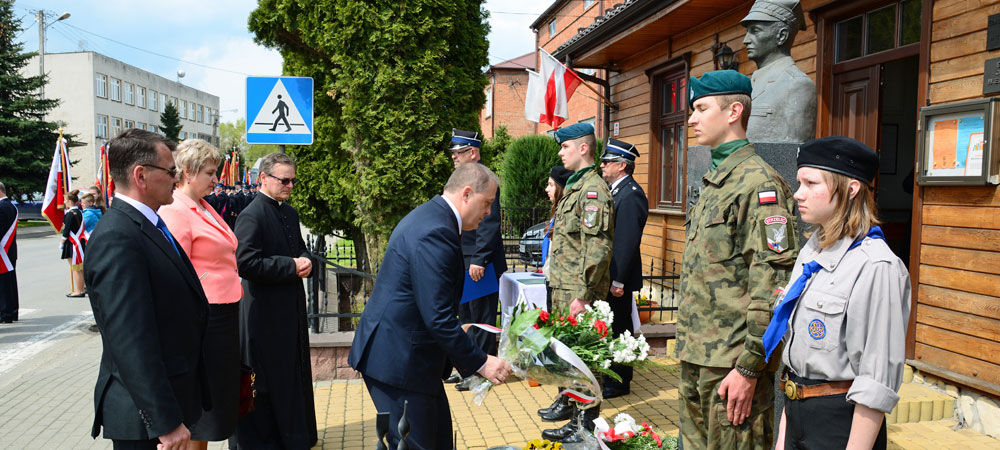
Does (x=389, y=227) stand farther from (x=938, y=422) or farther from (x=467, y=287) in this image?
(x=938, y=422)

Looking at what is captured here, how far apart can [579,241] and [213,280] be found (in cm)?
270

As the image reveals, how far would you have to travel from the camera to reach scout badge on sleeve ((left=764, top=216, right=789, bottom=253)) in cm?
272

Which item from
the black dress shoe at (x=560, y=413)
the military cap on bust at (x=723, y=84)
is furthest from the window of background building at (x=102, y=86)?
the military cap on bust at (x=723, y=84)

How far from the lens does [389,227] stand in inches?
344

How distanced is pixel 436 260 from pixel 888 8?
5502 millimetres

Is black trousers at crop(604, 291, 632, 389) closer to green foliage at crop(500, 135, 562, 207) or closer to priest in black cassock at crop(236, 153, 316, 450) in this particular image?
priest in black cassock at crop(236, 153, 316, 450)

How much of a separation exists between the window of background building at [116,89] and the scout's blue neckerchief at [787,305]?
6472cm

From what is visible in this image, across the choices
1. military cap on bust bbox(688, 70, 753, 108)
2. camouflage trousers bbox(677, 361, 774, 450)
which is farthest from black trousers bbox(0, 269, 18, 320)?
military cap on bust bbox(688, 70, 753, 108)

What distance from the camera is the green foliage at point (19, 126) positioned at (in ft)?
105

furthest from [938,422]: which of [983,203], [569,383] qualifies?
[569,383]

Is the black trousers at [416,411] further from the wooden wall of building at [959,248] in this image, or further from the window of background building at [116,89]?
the window of background building at [116,89]

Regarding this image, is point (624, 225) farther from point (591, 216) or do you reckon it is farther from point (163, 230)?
point (163, 230)

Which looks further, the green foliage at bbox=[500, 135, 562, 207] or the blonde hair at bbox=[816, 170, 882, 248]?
the green foliage at bbox=[500, 135, 562, 207]

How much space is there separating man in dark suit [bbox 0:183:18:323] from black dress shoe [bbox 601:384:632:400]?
30.3 feet
